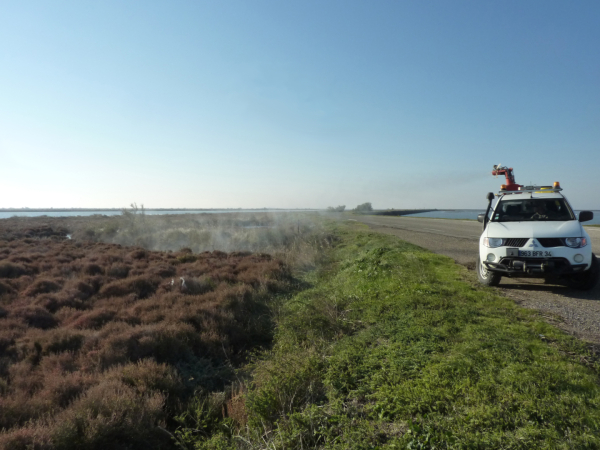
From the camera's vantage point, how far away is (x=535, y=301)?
639cm

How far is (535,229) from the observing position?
6926 mm

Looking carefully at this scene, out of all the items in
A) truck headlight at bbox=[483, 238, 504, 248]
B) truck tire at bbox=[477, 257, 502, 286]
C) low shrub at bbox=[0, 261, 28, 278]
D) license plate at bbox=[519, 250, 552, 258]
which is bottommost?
low shrub at bbox=[0, 261, 28, 278]

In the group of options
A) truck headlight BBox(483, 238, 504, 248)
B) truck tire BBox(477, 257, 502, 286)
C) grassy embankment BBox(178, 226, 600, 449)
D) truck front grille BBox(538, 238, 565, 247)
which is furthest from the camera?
truck tire BBox(477, 257, 502, 286)

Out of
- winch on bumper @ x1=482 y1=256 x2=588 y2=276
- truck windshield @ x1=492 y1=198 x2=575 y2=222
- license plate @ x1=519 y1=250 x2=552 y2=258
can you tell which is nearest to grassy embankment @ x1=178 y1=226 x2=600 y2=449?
winch on bumper @ x1=482 y1=256 x2=588 y2=276

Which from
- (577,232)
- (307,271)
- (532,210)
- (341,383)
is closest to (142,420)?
(341,383)

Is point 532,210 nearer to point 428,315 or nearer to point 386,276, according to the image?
point 386,276

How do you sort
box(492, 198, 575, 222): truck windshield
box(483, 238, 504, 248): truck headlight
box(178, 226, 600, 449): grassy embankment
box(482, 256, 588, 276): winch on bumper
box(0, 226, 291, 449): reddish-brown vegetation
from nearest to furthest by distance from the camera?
box(178, 226, 600, 449): grassy embankment < box(0, 226, 291, 449): reddish-brown vegetation < box(482, 256, 588, 276): winch on bumper < box(483, 238, 504, 248): truck headlight < box(492, 198, 575, 222): truck windshield

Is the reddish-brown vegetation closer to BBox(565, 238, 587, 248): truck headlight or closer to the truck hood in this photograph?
the truck hood

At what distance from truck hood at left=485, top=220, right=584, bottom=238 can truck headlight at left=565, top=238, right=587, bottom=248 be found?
79 mm

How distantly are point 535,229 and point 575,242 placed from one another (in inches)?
26.9

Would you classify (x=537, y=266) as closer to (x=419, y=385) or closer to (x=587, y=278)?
(x=587, y=278)

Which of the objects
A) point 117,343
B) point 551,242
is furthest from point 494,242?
point 117,343

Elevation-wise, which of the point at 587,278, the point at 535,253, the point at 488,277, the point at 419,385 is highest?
the point at 535,253

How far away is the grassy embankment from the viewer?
2867 millimetres
